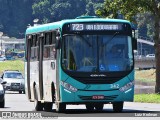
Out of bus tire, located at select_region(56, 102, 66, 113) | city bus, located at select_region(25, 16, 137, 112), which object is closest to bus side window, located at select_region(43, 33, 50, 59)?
city bus, located at select_region(25, 16, 137, 112)

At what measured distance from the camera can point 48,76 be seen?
27.9m

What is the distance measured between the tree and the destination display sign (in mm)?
14586

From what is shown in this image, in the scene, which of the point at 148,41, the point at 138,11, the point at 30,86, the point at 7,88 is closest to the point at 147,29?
the point at 148,41

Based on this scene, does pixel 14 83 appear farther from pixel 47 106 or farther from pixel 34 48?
pixel 34 48

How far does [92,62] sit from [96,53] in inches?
13.2

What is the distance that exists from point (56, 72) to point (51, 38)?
1.55 meters

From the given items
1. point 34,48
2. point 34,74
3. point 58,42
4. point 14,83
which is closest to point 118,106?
point 58,42

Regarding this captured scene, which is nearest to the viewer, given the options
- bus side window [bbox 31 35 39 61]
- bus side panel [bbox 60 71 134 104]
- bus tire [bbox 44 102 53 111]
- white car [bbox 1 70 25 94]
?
bus side panel [bbox 60 71 134 104]

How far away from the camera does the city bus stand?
86.5 ft

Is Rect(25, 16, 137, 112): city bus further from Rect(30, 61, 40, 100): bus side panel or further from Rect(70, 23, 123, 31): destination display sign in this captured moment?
Rect(30, 61, 40, 100): bus side panel

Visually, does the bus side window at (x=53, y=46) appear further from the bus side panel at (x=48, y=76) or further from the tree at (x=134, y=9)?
the tree at (x=134, y=9)

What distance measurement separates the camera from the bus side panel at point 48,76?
27.3 meters

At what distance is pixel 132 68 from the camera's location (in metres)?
26.8

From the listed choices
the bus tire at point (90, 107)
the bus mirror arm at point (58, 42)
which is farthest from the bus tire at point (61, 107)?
the bus mirror arm at point (58, 42)
